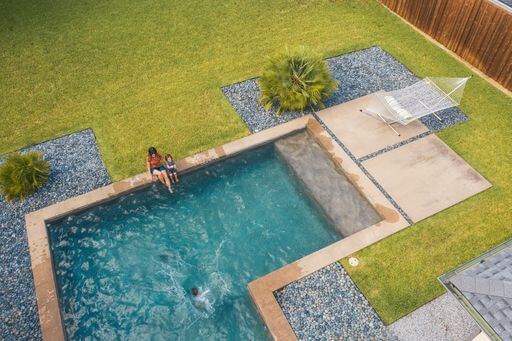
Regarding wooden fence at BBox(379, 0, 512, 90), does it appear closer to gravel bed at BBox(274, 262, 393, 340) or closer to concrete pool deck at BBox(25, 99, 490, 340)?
concrete pool deck at BBox(25, 99, 490, 340)

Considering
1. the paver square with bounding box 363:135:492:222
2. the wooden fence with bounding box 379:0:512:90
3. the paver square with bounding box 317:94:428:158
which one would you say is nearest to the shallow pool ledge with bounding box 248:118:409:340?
the paver square with bounding box 363:135:492:222

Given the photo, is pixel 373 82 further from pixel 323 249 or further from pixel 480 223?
pixel 323 249

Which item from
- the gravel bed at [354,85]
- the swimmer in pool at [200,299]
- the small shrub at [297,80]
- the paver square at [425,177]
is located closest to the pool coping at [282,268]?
the paver square at [425,177]

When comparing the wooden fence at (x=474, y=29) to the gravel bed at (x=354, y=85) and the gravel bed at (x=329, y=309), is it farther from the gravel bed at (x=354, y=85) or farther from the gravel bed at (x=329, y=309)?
the gravel bed at (x=329, y=309)

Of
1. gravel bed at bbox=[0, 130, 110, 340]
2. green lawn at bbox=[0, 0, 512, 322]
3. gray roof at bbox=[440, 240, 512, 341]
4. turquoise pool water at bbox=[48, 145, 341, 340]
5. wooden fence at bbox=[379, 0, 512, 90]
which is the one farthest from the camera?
wooden fence at bbox=[379, 0, 512, 90]

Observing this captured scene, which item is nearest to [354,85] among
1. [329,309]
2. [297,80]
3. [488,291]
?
[297,80]

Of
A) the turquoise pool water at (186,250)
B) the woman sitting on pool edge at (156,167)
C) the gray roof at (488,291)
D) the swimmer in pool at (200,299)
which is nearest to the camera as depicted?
the gray roof at (488,291)
